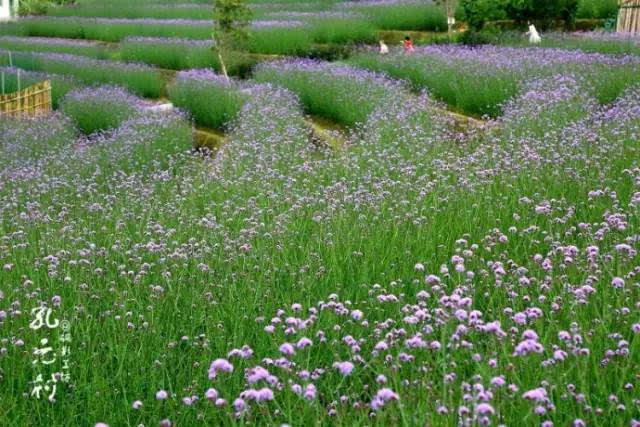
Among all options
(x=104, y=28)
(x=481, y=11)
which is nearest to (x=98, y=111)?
(x=481, y=11)

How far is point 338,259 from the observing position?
177 inches

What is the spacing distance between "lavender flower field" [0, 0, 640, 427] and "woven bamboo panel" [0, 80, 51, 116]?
124cm

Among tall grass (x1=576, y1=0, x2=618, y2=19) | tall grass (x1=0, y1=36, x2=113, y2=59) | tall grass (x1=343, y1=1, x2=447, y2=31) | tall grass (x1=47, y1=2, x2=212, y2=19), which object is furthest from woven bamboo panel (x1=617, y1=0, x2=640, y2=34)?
tall grass (x1=47, y1=2, x2=212, y2=19)

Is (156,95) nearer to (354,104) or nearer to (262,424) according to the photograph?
(354,104)

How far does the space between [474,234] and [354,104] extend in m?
5.17

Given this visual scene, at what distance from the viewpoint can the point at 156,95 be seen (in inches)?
548

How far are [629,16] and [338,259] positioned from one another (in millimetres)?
13773

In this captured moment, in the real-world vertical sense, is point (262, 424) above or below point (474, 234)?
below

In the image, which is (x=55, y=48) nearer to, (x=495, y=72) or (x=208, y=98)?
(x=208, y=98)

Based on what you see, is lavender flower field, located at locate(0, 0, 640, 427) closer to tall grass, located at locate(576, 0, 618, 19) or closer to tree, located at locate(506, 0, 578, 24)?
tree, located at locate(506, 0, 578, 24)

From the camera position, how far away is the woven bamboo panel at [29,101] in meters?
12.1

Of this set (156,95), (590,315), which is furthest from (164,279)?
(156,95)

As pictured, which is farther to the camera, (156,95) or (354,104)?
(156,95)

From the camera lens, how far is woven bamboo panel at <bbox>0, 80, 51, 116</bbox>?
12.1 m
